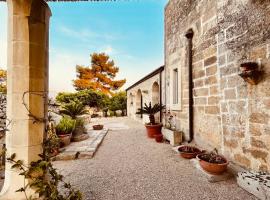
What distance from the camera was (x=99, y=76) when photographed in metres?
24.4

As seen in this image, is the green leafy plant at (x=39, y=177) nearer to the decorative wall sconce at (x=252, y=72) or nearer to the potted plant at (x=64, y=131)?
the decorative wall sconce at (x=252, y=72)

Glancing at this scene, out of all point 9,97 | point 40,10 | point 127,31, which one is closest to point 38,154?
point 9,97

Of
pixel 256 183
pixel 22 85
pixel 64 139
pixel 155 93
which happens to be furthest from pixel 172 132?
pixel 22 85

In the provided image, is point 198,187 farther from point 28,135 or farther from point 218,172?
point 28,135

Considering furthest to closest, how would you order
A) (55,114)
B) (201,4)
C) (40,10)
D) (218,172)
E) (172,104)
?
(55,114)
(172,104)
(201,4)
(218,172)
(40,10)

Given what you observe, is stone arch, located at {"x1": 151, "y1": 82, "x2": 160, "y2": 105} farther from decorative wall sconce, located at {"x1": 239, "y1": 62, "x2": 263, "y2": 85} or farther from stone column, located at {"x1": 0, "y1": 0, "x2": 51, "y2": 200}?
stone column, located at {"x1": 0, "y1": 0, "x2": 51, "y2": 200}

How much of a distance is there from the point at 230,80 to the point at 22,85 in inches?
135

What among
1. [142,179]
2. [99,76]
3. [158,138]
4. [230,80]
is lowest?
[142,179]

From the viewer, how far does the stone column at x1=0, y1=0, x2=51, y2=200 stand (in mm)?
1803

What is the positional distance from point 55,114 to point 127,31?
1677cm

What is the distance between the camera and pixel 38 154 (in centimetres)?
186

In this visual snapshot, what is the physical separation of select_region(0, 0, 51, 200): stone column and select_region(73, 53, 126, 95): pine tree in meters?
22.3

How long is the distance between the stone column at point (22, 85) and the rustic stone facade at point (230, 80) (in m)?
3.12

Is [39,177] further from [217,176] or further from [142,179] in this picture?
[217,176]
